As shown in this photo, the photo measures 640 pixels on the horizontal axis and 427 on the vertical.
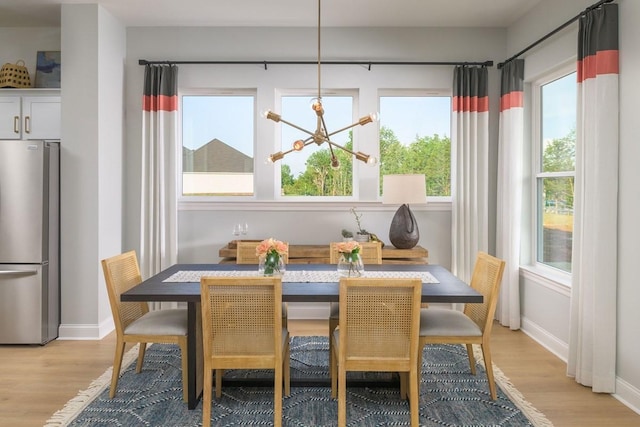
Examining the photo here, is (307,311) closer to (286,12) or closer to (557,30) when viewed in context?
(286,12)

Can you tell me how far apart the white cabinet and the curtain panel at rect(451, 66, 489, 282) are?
3.67 m

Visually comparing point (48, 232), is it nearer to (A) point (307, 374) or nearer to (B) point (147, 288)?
(B) point (147, 288)

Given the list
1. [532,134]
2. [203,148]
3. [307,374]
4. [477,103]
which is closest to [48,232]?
[203,148]

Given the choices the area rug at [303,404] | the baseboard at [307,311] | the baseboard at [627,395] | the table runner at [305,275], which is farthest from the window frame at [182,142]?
the baseboard at [627,395]

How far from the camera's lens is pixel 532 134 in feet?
13.4

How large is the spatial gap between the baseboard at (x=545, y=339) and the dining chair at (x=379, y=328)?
1.72m

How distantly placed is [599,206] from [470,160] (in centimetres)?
163

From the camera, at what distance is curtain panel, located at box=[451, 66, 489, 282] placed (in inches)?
170

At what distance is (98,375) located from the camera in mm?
3082

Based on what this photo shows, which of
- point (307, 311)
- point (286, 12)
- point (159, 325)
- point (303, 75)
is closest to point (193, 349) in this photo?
point (159, 325)

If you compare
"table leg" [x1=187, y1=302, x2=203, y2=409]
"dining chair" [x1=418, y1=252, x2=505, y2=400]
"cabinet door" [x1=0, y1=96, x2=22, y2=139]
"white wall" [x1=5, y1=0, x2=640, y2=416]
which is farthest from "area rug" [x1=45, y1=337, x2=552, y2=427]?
"cabinet door" [x1=0, y1=96, x2=22, y2=139]

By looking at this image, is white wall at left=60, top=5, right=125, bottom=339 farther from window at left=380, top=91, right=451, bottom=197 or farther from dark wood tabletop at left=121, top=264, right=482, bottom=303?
window at left=380, top=91, right=451, bottom=197

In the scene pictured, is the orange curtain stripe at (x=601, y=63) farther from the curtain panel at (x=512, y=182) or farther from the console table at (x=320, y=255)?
the console table at (x=320, y=255)

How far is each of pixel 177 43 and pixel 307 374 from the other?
11.0 ft
